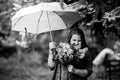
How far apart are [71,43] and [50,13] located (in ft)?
2.85

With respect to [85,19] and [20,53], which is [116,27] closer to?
[85,19]

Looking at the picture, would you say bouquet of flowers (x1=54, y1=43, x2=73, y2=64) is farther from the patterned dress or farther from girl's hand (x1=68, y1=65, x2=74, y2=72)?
the patterned dress

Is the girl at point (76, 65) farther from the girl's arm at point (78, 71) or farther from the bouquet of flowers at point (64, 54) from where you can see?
the bouquet of flowers at point (64, 54)

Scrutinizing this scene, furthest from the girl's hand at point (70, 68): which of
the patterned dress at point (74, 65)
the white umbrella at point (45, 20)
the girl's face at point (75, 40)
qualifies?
the white umbrella at point (45, 20)

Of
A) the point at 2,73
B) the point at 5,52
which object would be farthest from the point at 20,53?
the point at 2,73

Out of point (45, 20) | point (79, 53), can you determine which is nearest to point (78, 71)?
point (79, 53)

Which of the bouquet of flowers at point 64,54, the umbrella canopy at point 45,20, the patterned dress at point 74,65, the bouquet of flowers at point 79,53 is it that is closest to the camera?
the bouquet of flowers at point 64,54

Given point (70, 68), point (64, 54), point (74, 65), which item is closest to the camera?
point (64, 54)

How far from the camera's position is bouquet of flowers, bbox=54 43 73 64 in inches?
201

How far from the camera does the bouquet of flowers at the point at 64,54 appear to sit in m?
5.11

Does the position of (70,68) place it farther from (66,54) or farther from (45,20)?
(45,20)

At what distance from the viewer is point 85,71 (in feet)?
17.8

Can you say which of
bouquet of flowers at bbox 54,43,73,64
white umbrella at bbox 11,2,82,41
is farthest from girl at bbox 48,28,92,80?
white umbrella at bbox 11,2,82,41

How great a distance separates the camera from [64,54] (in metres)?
5.11
